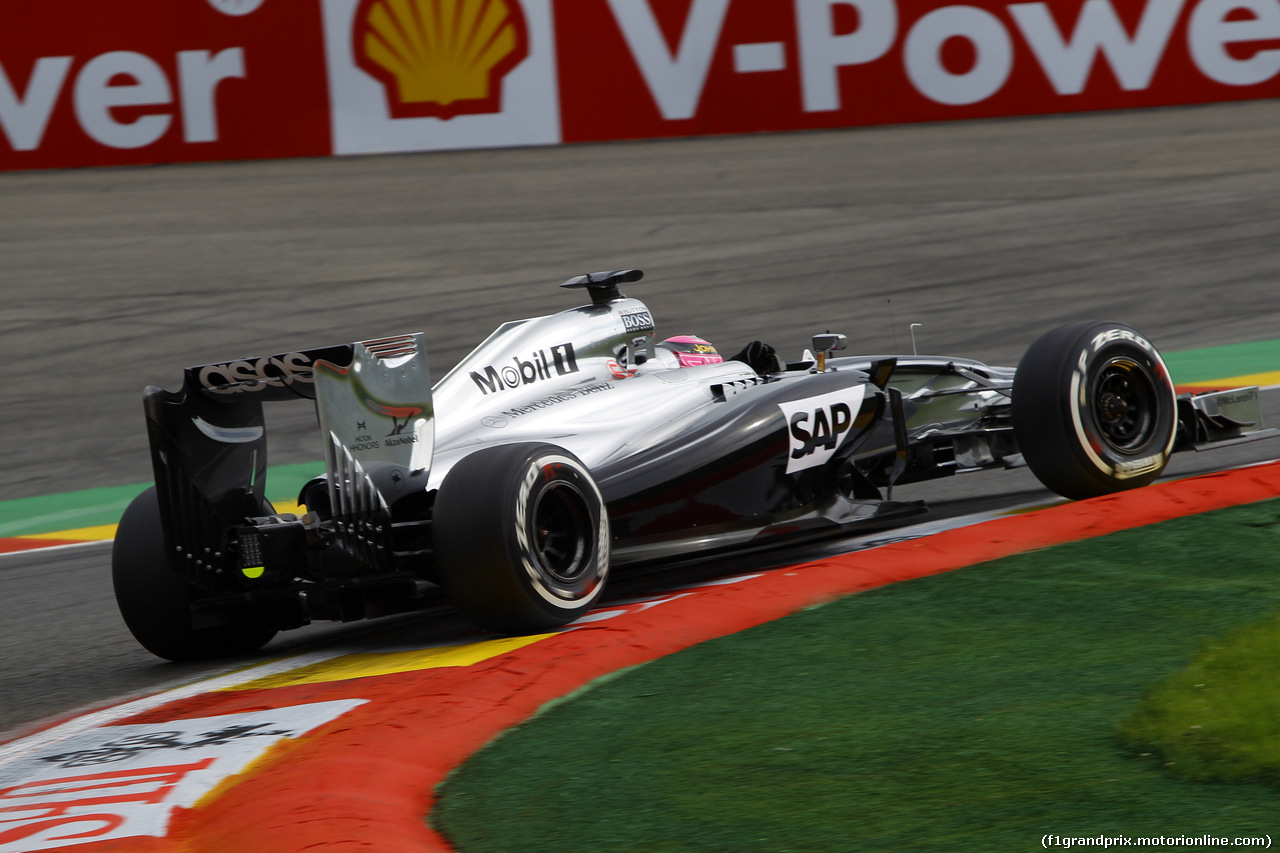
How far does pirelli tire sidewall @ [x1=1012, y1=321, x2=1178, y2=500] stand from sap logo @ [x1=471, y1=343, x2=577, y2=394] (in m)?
1.95

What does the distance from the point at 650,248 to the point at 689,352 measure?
28.7 ft

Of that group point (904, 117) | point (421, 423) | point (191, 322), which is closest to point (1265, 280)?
point (904, 117)

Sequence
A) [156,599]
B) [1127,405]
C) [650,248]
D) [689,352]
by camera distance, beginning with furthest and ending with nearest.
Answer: [650,248]
[689,352]
[1127,405]
[156,599]

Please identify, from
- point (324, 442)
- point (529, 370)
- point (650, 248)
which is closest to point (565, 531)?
point (324, 442)

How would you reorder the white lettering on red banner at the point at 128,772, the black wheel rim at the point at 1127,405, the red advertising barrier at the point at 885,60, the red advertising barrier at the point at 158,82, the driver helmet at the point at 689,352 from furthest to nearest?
the red advertising barrier at the point at 885,60 < the red advertising barrier at the point at 158,82 < the driver helmet at the point at 689,352 < the black wheel rim at the point at 1127,405 < the white lettering on red banner at the point at 128,772

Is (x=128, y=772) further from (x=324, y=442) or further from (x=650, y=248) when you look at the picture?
(x=650, y=248)

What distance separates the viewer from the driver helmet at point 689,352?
695cm

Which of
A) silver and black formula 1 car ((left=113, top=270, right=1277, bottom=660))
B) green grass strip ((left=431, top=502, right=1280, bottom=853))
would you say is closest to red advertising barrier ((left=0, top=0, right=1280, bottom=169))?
silver and black formula 1 car ((left=113, top=270, right=1277, bottom=660))

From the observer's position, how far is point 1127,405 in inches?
269

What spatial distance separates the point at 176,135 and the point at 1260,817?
14937mm

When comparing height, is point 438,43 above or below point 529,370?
above

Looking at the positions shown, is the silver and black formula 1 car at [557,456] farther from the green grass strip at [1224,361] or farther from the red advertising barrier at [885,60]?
the red advertising barrier at [885,60]

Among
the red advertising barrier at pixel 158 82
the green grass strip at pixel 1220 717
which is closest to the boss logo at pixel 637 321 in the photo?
the green grass strip at pixel 1220 717

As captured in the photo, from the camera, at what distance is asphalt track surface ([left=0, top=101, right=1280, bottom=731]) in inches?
535
